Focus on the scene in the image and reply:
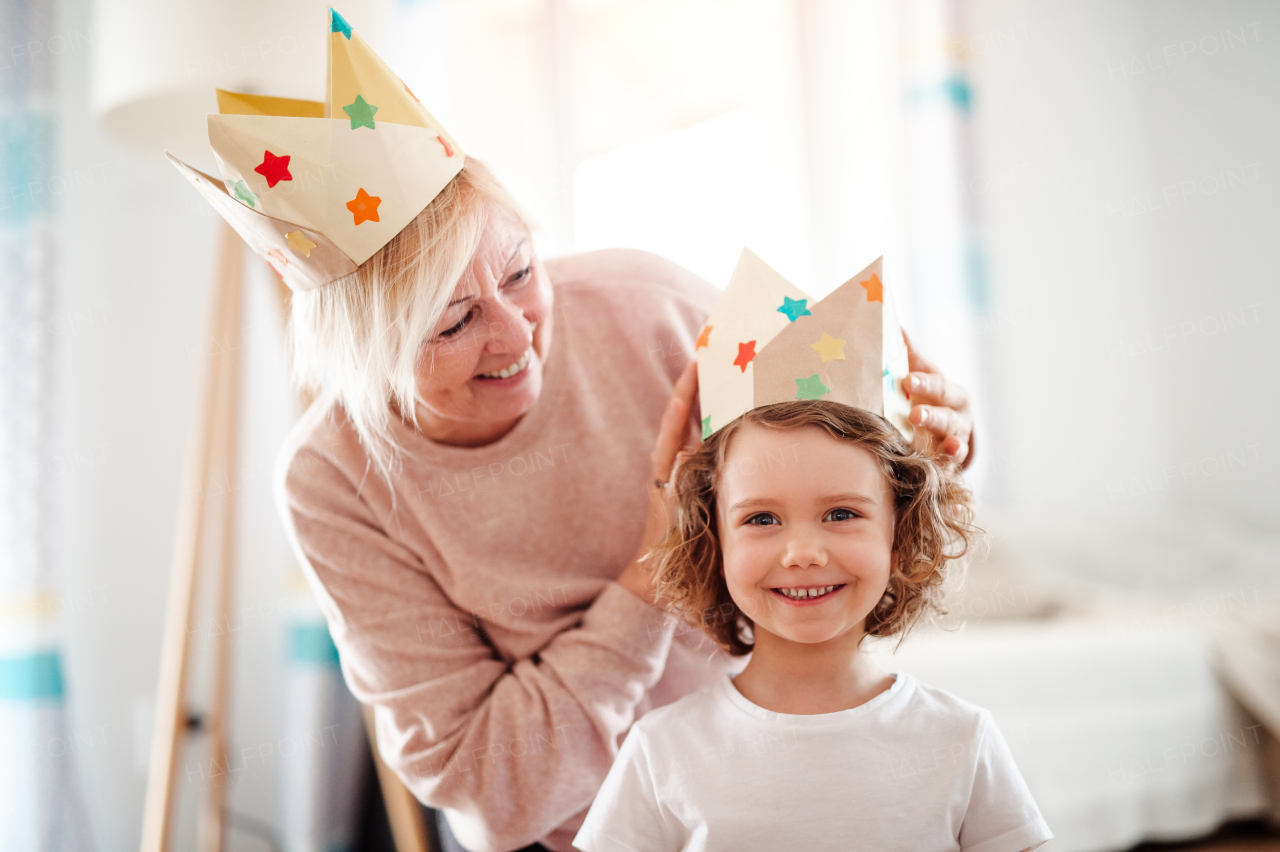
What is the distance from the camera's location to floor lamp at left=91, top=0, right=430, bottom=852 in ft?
4.70

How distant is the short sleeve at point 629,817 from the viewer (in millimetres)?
836

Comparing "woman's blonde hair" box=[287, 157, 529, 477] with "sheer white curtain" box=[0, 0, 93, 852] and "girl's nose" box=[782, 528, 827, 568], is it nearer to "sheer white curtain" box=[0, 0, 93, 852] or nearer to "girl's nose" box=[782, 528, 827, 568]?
"girl's nose" box=[782, 528, 827, 568]

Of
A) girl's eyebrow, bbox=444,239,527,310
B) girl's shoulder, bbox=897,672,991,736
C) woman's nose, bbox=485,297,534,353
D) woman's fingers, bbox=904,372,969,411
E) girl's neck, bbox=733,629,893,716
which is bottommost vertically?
girl's shoulder, bbox=897,672,991,736

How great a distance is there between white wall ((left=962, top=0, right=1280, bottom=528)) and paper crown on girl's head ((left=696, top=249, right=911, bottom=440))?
207 centimetres

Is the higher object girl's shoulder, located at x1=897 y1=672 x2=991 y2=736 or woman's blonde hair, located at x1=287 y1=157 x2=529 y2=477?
woman's blonde hair, located at x1=287 y1=157 x2=529 y2=477

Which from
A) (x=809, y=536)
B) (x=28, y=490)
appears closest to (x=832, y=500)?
(x=809, y=536)

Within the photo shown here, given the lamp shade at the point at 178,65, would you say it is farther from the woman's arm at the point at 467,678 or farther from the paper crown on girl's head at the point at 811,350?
the paper crown on girl's head at the point at 811,350

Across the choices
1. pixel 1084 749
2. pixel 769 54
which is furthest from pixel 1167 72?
pixel 1084 749

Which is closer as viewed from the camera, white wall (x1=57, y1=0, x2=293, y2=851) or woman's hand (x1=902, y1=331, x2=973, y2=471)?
woman's hand (x1=902, y1=331, x2=973, y2=471)

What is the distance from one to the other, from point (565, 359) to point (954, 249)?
1915mm

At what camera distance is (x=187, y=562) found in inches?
60.5

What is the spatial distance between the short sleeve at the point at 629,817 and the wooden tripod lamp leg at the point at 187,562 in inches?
37.9

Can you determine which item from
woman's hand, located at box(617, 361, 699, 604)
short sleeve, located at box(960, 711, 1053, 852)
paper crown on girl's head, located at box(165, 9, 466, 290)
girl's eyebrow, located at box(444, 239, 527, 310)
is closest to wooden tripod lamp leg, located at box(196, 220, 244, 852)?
paper crown on girl's head, located at box(165, 9, 466, 290)

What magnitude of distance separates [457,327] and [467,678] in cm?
43
